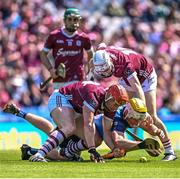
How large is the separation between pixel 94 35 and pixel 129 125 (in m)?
11.3

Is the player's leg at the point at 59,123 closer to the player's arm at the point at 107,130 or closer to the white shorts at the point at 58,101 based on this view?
the white shorts at the point at 58,101

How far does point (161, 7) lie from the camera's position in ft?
95.0

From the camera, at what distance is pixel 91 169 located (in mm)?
13602

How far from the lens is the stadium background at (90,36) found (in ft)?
74.8

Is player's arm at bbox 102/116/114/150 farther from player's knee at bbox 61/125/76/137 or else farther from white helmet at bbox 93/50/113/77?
white helmet at bbox 93/50/113/77

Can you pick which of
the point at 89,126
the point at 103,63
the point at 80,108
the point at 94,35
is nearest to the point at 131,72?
the point at 103,63

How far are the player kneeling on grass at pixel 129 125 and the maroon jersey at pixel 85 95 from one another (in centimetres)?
48

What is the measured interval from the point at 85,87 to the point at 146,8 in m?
14.0

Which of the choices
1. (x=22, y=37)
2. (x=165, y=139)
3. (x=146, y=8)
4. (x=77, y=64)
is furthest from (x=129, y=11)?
(x=165, y=139)

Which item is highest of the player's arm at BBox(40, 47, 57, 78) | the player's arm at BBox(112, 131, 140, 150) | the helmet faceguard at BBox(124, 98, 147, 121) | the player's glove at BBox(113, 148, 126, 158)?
the player's arm at BBox(40, 47, 57, 78)

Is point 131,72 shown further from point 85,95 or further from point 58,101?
point 58,101

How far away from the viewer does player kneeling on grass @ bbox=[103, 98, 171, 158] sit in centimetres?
1504

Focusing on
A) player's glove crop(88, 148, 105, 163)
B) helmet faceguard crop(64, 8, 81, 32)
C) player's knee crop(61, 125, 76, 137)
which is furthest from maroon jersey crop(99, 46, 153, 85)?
helmet faceguard crop(64, 8, 81, 32)

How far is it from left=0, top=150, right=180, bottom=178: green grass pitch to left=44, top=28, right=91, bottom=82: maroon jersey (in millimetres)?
3244
